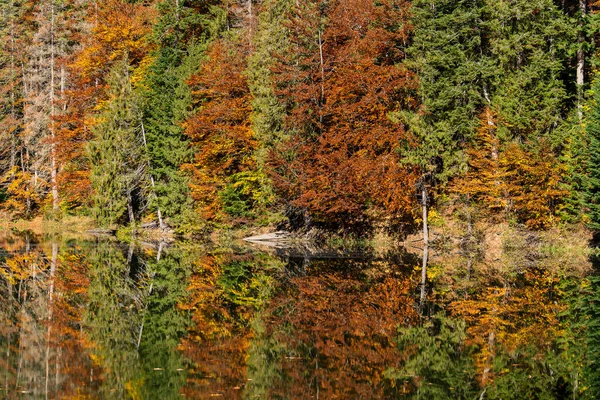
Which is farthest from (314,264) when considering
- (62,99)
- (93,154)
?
(62,99)

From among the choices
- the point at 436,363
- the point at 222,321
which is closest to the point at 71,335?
the point at 222,321

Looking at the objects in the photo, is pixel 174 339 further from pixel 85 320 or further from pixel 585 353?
pixel 585 353

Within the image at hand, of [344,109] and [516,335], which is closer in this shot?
[516,335]

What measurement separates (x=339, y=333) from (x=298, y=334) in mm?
748

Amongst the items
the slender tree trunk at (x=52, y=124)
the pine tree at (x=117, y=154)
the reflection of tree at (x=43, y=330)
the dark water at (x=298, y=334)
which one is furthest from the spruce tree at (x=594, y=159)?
the slender tree trunk at (x=52, y=124)

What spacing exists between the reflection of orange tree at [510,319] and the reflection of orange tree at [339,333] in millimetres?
1304

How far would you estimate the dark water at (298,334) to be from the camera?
9961 mm

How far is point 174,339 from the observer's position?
13.1m

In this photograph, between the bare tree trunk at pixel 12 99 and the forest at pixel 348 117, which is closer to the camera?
the forest at pixel 348 117

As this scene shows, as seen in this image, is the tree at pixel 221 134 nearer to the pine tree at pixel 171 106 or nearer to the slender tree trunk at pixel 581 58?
the pine tree at pixel 171 106

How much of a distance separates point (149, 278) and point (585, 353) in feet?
45.8

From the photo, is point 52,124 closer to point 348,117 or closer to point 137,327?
point 348,117

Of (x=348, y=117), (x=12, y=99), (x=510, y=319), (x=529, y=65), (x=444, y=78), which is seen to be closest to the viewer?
(x=510, y=319)

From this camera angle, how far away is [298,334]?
43.9 feet
